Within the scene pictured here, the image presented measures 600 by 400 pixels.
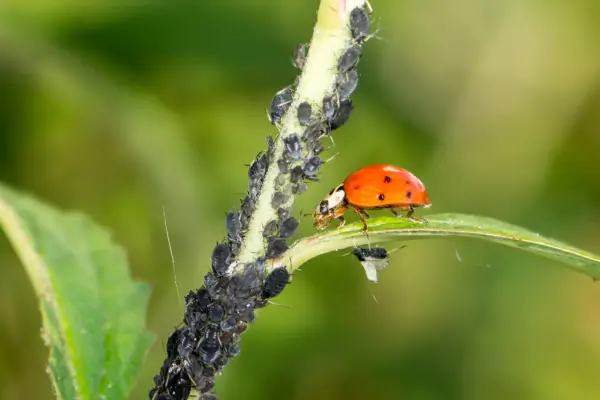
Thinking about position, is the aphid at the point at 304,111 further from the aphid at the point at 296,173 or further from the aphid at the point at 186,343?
the aphid at the point at 186,343

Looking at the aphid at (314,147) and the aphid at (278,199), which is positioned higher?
the aphid at (314,147)

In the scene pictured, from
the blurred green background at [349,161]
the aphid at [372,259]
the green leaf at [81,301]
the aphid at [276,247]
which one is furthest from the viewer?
the blurred green background at [349,161]

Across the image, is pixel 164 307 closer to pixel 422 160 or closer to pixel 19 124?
pixel 19 124

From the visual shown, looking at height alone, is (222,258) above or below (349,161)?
below

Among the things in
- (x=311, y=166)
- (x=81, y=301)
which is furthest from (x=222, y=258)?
(x=81, y=301)

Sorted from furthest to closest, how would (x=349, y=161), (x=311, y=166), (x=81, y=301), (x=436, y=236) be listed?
(x=349, y=161) → (x=81, y=301) → (x=436, y=236) → (x=311, y=166)

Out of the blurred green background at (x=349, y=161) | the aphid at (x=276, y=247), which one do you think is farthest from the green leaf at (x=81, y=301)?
the blurred green background at (x=349, y=161)

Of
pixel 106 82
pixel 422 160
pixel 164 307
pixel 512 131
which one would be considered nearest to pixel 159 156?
pixel 106 82

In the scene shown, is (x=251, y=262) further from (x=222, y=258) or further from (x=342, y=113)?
(x=342, y=113)
